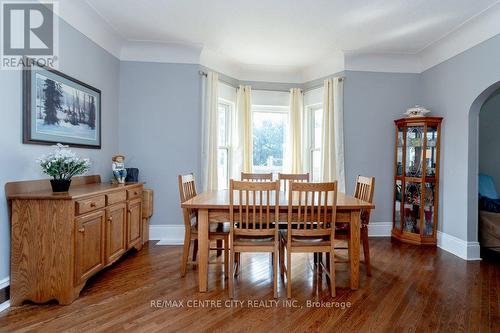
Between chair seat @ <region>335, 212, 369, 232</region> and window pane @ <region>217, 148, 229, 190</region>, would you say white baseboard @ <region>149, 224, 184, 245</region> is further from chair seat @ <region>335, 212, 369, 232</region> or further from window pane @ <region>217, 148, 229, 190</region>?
chair seat @ <region>335, 212, 369, 232</region>

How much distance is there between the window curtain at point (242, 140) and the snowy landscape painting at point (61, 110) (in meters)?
2.09

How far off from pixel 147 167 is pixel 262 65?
2582 mm

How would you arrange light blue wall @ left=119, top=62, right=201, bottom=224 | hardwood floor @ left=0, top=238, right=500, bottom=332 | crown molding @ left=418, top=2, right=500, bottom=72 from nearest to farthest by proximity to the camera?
hardwood floor @ left=0, top=238, right=500, bottom=332, crown molding @ left=418, top=2, right=500, bottom=72, light blue wall @ left=119, top=62, right=201, bottom=224

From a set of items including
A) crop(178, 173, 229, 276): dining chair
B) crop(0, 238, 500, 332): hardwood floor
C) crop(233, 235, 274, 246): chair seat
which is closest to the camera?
crop(0, 238, 500, 332): hardwood floor

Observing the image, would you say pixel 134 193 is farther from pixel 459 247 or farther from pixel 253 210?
pixel 459 247

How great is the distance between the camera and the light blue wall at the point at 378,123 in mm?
4195

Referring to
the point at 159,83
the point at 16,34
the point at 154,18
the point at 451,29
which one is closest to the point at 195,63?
the point at 159,83

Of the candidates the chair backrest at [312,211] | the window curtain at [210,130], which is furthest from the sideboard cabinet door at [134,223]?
the chair backrest at [312,211]

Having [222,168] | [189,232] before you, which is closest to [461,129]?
[222,168]

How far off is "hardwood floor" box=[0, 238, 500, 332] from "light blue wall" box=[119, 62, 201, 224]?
46.9 inches

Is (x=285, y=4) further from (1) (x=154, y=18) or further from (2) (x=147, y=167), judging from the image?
(2) (x=147, y=167)

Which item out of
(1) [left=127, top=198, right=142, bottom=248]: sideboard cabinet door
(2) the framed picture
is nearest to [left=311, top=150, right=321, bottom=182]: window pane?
(1) [left=127, top=198, right=142, bottom=248]: sideboard cabinet door

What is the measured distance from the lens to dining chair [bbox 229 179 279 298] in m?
2.22

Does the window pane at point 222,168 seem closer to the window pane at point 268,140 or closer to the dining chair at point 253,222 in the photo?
the window pane at point 268,140
